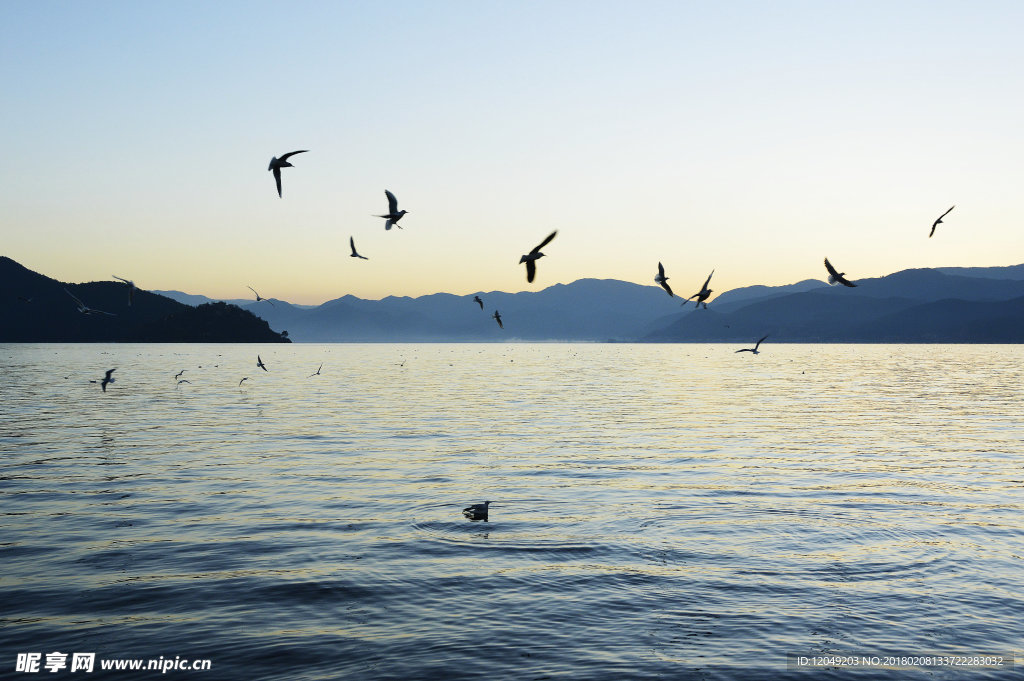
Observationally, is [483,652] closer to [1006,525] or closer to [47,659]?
[47,659]

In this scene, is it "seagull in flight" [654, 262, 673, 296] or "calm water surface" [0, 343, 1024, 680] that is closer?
"calm water surface" [0, 343, 1024, 680]

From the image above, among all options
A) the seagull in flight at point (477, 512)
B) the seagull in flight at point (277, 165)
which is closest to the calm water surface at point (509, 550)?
the seagull in flight at point (477, 512)

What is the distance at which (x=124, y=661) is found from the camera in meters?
10.1

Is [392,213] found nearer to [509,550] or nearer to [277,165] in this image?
[277,165]

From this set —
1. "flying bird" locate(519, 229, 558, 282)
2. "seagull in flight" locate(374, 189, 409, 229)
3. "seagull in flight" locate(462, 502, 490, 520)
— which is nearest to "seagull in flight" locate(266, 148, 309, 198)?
"seagull in flight" locate(374, 189, 409, 229)

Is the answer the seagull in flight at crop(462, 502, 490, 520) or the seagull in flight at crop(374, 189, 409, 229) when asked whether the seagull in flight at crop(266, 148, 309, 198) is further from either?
the seagull in flight at crop(462, 502, 490, 520)

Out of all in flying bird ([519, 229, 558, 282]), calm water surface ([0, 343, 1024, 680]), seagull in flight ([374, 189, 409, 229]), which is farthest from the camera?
seagull in flight ([374, 189, 409, 229])

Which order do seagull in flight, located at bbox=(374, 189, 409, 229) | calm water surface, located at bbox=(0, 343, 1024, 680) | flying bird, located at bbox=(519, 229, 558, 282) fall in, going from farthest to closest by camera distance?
seagull in flight, located at bbox=(374, 189, 409, 229), flying bird, located at bbox=(519, 229, 558, 282), calm water surface, located at bbox=(0, 343, 1024, 680)

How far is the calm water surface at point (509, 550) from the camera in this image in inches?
422

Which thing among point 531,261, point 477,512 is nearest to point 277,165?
point 531,261

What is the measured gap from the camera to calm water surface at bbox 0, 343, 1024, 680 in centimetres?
1071

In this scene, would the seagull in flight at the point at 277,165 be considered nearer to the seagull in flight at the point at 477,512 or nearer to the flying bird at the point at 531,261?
the flying bird at the point at 531,261

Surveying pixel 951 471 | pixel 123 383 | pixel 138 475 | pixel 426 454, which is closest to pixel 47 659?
pixel 138 475

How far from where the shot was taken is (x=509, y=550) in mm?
15500
